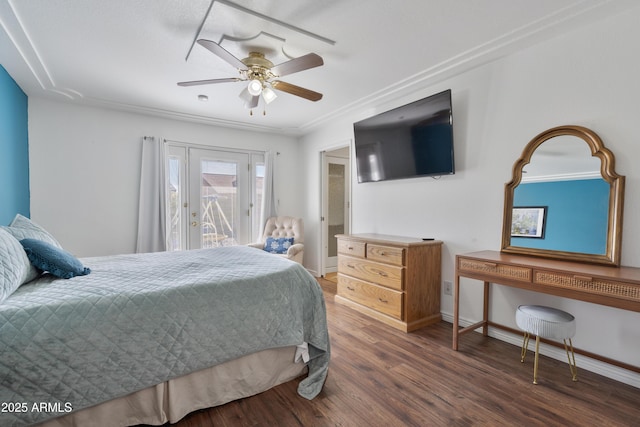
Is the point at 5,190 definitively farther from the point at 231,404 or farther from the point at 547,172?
the point at 547,172

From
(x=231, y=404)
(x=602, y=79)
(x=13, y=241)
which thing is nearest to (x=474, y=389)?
(x=231, y=404)

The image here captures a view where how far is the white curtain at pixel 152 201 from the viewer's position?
3908mm

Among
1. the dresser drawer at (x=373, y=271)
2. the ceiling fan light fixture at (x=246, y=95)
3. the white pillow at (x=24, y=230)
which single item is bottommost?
the dresser drawer at (x=373, y=271)

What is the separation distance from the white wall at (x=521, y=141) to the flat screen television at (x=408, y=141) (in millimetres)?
180

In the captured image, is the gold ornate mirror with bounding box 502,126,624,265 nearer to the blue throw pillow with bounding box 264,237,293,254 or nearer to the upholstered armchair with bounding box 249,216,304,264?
the upholstered armchair with bounding box 249,216,304,264

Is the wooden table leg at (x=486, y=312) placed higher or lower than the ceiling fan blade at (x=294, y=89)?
lower

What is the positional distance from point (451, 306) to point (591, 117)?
2.03m

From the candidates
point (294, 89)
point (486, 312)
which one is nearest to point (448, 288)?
point (486, 312)

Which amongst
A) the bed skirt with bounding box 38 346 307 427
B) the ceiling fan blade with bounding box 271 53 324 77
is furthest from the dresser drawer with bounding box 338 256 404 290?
the ceiling fan blade with bounding box 271 53 324 77

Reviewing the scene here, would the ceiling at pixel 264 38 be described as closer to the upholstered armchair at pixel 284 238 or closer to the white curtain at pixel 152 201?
the white curtain at pixel 152 201

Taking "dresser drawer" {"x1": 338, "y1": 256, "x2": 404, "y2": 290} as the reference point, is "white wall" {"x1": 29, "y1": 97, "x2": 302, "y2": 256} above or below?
above

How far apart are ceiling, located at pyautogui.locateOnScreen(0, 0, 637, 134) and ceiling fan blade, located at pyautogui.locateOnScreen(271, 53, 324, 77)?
245 millimetres

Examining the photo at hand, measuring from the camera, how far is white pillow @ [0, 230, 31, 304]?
136cm

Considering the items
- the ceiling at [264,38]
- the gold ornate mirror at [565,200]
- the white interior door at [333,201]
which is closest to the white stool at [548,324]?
the gold ornate mirror at [565,200]
